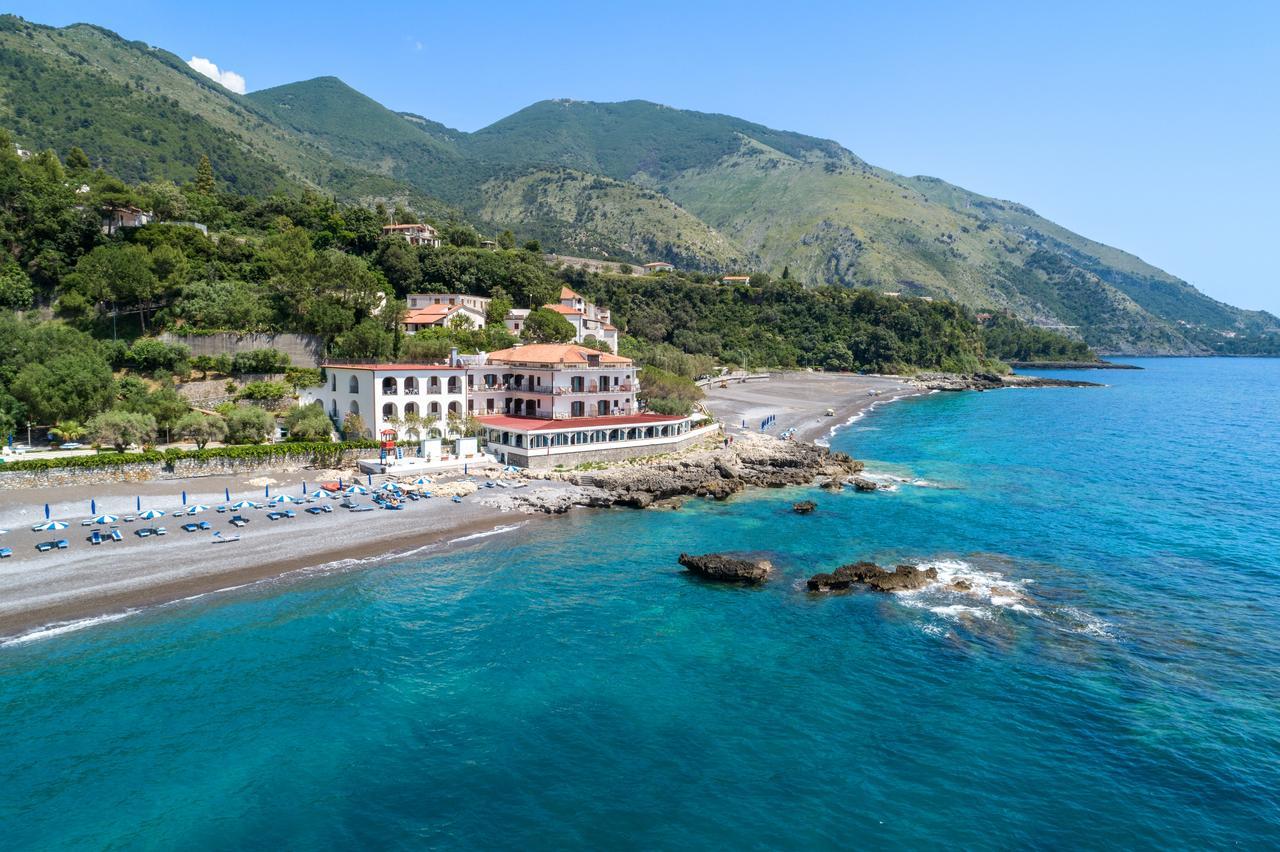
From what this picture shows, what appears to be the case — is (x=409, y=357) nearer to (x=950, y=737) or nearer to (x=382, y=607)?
(x=382, y=607)

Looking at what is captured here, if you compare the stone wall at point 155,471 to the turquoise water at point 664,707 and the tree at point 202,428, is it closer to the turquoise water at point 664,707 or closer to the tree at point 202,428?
the tree at point 202,428

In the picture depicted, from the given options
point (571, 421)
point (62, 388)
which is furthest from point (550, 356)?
point (62, 388)

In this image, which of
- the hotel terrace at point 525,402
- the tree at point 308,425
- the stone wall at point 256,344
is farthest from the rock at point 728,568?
the stone wall at point 256,344

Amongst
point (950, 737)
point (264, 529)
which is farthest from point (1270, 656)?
point (264, 529)

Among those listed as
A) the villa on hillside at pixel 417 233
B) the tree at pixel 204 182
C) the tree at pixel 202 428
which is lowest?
the tree at pixel 202 428

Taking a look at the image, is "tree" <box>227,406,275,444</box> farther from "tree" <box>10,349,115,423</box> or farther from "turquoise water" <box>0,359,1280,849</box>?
"turquoise water" <box>0,359,1280,849</box>

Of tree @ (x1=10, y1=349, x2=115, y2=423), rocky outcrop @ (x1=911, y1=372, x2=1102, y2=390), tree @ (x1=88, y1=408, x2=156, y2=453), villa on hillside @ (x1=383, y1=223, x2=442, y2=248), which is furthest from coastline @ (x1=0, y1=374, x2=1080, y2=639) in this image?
rocky outcrop @ (x1=911, y1=372, x2=1102, y2=390)
